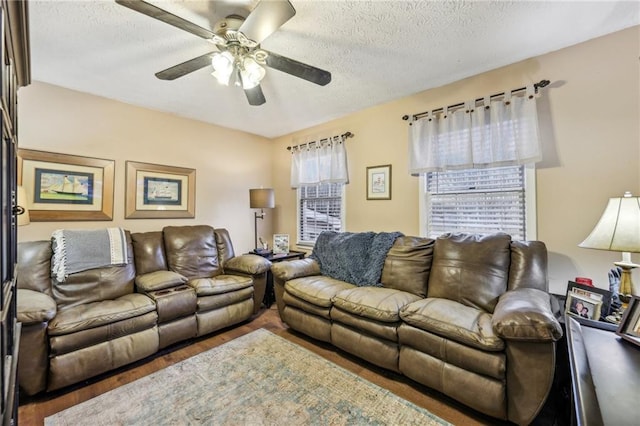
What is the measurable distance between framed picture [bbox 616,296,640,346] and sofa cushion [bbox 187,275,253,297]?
2.78m

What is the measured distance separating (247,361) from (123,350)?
36.9 inches

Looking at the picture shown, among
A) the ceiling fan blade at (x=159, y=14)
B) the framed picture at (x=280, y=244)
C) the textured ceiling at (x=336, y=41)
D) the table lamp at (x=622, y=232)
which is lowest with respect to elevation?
the framed picture at (x=280, y=244)

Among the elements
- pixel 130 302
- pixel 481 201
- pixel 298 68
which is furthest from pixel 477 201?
pixel 130 302

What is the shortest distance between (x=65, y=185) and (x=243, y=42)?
2.39m

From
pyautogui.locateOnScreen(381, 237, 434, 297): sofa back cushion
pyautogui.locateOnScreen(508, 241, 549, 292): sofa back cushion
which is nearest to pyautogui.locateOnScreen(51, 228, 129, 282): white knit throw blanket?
pyautogui.locateOnScreen(381, 237, 434, 297): sofa back cushion

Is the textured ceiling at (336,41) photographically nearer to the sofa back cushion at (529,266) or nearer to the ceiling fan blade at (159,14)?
the ceiling fan blade at (159,14)

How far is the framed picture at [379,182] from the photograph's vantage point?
326 cm

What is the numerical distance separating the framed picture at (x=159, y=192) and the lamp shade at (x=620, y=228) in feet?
12.6

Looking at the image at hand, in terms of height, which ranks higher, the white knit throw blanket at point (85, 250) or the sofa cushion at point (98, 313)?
the white knit throw blanket at point (85, 250)

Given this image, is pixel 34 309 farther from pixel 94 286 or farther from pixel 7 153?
pixel 7 153

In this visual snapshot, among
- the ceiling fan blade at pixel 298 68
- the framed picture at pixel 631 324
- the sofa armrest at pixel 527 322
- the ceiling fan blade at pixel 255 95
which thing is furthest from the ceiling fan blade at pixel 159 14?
the framed picture at pixel 631 324

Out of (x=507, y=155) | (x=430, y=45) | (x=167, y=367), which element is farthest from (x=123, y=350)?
(x=507, y=155)

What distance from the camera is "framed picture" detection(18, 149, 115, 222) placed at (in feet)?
8.46

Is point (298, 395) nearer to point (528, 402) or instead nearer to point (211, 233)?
point (528, 402)
